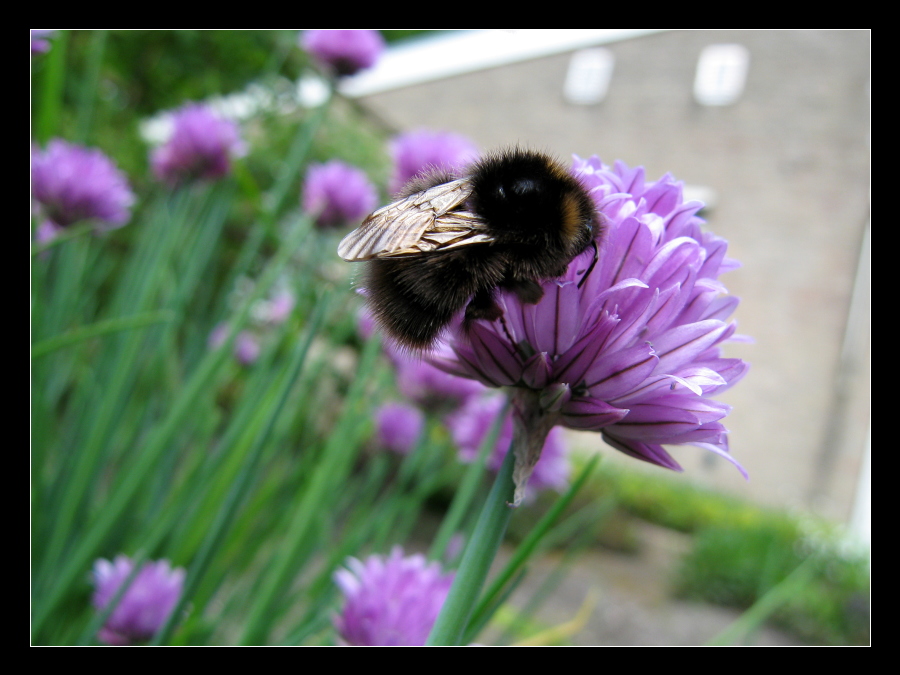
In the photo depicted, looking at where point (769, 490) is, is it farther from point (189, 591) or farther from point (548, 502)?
point (189, 591)

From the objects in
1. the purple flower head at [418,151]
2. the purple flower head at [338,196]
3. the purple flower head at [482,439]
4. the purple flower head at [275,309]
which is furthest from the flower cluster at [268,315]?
the purple flower head at [482,439]

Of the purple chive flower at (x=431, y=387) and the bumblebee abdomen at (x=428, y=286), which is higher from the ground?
the purple chive flower at (x=431, y=387)

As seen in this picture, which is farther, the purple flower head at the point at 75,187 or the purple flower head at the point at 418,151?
the purple flower head at the point at 418,151

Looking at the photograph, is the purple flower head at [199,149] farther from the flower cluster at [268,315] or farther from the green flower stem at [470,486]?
the green flower stem at [470,486]

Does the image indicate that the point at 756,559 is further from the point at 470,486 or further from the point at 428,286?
the point at 428,286

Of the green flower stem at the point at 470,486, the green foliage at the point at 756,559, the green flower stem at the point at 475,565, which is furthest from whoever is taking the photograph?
the green foliage at the point at 756,559

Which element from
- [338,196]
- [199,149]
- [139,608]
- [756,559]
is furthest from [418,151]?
[756,559]
